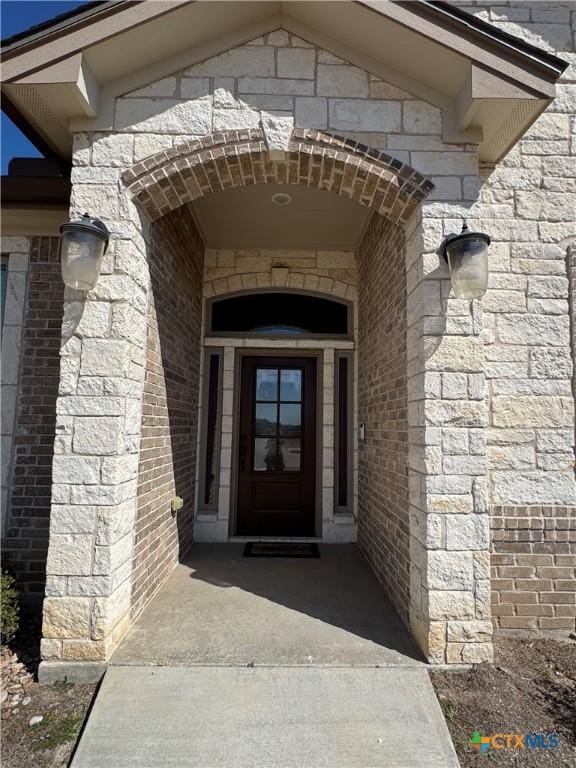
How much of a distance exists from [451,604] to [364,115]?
3084 millimetres

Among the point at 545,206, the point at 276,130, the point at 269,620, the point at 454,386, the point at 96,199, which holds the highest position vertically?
the point at 276,130

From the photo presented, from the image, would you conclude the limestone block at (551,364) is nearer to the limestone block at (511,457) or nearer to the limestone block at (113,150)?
the limestone block at (511,457)

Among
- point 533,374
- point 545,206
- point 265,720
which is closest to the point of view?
point 265,720

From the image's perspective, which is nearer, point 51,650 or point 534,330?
point 51,650

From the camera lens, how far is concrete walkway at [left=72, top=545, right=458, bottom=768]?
185cm

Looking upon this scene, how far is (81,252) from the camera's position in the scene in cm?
244

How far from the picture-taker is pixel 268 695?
2166mm

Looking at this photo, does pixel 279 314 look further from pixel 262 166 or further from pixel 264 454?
pixel 262 166

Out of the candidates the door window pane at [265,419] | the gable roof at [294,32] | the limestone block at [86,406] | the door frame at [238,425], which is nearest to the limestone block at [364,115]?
the gable roof at [294,32]

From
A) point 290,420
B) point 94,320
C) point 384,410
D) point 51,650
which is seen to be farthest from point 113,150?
point 290,420

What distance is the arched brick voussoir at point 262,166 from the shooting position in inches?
106

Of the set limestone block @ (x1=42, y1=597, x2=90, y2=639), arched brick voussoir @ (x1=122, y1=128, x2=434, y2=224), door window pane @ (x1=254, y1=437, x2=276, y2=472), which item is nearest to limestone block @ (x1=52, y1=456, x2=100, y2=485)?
limestone block @ (x1=42, y1=597, x2=90, y2=639)

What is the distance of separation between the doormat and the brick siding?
5.73 feet

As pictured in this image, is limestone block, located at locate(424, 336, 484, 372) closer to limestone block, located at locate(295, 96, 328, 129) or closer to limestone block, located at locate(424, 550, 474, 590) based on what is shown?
limestone block, located at locate(424, 550, 474, 590)
